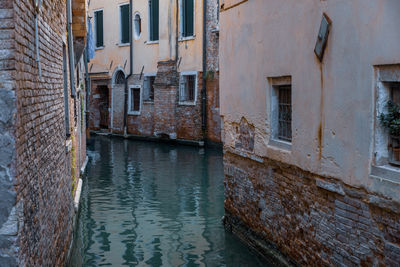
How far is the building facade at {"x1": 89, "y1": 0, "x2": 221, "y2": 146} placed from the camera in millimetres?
20250

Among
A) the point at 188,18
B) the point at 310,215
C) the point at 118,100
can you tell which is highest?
the point at 188,18

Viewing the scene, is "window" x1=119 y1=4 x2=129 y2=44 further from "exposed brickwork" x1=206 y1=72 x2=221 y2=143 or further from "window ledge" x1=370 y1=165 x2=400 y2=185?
"window ledge" x1=370 y1=165 x2=400 y2=185

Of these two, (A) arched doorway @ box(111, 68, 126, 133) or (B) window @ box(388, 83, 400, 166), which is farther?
(A) arched doorway @ box(111, 68, 126, 133)

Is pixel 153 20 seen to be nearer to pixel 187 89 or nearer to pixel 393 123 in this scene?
pixel 187 89

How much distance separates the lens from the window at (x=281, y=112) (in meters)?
6.73

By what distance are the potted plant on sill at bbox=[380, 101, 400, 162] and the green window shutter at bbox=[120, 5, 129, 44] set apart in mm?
21015

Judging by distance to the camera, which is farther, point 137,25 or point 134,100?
point 134,100

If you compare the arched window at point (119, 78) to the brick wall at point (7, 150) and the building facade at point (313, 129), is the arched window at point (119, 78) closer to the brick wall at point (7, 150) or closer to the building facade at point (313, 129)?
the building facade at point (313, 129)

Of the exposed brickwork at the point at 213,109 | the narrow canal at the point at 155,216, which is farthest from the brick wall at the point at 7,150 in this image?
the exposed brickwork at the point at 213,109

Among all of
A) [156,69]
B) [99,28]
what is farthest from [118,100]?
[99,28]

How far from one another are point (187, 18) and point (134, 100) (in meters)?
5.32

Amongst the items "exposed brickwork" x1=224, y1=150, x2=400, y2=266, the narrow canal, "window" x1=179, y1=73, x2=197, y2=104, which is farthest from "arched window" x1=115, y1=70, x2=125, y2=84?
"exposed brickwork" x1=224, y1=150, x2=400, y2=266

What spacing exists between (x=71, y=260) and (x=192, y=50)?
46.4 feet

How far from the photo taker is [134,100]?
24.9 meters
